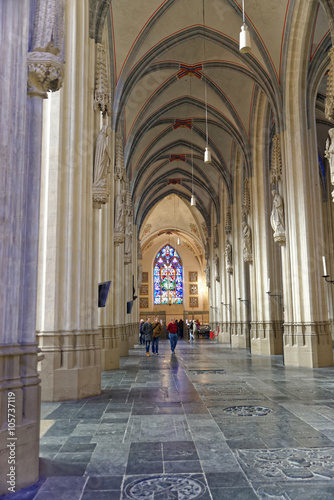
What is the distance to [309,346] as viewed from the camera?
42.4ft

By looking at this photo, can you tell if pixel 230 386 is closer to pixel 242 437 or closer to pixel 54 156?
pixel 242 437

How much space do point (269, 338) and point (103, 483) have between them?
14.8 m

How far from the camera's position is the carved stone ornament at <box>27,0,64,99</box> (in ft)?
13.6

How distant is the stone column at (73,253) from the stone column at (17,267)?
147 inches

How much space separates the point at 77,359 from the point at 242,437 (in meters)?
3.74

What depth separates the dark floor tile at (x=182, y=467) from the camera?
12.5 feet

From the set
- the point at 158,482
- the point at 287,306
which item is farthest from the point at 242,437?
the point at 287,306

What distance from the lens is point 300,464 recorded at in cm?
395

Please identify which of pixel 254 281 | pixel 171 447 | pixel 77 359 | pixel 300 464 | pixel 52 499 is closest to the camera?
pixel 52 499

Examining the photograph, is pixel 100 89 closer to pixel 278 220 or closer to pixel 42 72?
pixel 42 72

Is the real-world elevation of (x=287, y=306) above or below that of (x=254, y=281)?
below

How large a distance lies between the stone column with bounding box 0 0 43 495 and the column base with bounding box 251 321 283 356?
14724 mm

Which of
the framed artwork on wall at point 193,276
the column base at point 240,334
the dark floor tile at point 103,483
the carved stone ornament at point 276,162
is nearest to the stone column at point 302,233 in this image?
the carved stone ornament at point 276,162

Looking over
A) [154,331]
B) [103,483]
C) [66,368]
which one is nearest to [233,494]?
[103,483]
